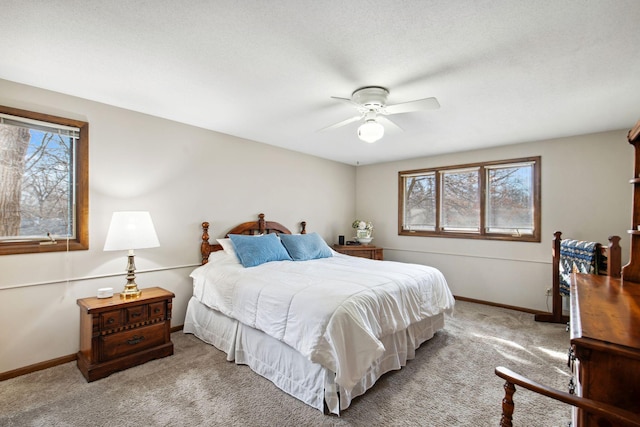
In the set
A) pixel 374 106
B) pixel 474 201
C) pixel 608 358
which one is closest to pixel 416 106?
pixel 374 106

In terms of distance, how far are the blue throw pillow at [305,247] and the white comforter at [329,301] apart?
34cm

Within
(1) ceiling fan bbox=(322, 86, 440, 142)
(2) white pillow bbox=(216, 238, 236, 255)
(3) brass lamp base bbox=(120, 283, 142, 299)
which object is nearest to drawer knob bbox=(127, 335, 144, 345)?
(3) brass lamp base bbox=(120, 283, 142, 299)

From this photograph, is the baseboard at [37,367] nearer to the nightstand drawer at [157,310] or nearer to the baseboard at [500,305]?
the nightstand drawer at [157,310]

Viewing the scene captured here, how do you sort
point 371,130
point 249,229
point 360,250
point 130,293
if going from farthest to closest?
point 360,250 → point 249,229 → point 130,293 → point 371,130

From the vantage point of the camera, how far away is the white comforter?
193cm

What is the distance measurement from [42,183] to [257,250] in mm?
2057

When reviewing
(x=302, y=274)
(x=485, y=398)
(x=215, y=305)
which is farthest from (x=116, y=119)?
(x=485, y=398)

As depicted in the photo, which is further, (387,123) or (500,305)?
(500,305)

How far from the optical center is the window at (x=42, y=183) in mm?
2406

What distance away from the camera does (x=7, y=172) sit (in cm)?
241

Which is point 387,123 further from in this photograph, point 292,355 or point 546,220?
point 546,220

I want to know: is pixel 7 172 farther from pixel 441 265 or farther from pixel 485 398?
pixel 441 265

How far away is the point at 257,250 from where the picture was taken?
3420 millimetres

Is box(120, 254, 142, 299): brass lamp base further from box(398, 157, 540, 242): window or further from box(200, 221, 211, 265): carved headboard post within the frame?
box(398, 157, 540, 242): window
